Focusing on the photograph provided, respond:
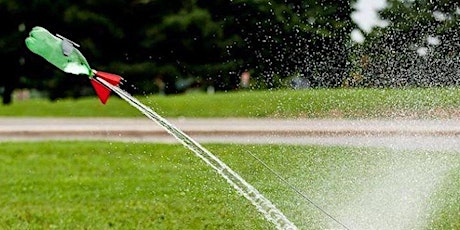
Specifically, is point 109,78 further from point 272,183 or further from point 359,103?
point 359,103

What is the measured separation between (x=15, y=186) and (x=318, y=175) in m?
2.70

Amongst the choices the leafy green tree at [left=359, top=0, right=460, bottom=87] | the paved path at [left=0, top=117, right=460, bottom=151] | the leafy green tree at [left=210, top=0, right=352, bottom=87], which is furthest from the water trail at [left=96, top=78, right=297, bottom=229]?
the leafy green tree at [left=210, top=0, right=352, bottom=87]

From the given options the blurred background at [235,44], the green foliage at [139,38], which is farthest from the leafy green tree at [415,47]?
the green foliage at [139,38]

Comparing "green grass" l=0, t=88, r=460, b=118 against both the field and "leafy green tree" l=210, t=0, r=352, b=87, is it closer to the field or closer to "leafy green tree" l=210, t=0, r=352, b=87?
the field

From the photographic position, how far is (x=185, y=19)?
702 inches

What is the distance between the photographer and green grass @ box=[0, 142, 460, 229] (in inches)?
227

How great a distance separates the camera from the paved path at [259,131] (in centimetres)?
662

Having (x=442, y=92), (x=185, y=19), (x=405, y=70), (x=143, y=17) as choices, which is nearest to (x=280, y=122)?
(x=405, y=70)

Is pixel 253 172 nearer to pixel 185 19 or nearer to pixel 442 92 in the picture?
pixel 442 92

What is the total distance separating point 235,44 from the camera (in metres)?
15.2

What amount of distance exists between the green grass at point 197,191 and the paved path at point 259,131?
18 centimetres

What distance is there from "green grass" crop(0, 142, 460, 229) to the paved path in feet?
0.58

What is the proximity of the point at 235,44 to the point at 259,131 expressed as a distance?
5910 mm

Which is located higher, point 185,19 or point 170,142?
point 185,19
